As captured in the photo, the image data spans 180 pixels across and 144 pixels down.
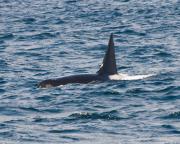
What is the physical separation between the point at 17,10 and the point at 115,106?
36.5m

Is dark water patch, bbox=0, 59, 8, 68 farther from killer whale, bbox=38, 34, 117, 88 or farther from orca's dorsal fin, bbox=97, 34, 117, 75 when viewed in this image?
orca's dorsal fin, bbox=97, 34, 117, 75

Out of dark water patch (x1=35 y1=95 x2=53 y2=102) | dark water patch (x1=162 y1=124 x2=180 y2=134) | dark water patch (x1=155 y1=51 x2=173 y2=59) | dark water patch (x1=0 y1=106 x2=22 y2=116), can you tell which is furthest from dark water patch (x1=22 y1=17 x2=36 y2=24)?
dark water patch (x1=162 y1=124 x2=180 y2=134)

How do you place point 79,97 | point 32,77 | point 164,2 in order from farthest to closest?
point 164,2, point 32,77, point 79,97

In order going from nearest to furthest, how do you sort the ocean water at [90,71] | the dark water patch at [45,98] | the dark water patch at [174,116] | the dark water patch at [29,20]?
1. the ocean water at [90,71]
2. the dark water patch at [174,116]
3. the dark water patch at [45,98]
4. the dark water patch at [29,20]

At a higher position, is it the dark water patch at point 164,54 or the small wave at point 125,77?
the small wave at point 125,77

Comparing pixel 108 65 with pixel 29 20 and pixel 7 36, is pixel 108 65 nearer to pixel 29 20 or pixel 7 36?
pixel 7 36

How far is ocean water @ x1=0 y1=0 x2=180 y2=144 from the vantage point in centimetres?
1839

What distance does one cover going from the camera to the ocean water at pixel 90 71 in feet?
60.3

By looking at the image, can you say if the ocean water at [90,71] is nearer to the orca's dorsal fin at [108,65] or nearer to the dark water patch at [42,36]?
the dark water patch at [42,36]

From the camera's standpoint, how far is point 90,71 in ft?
91.5

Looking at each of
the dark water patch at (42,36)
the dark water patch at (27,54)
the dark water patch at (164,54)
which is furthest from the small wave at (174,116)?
the dark water patch at (42,36)

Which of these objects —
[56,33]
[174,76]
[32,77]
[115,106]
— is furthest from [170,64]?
[56,33]

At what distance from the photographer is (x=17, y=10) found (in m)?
56.7

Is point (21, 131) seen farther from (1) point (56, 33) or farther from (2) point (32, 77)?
(1) point (56, 33)
